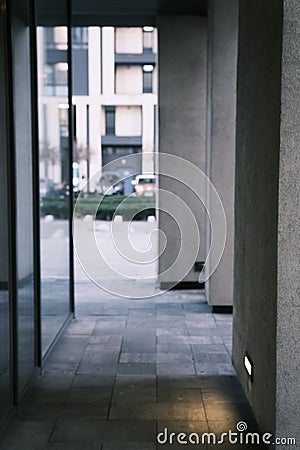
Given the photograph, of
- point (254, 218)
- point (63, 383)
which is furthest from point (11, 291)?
point (254, 218)

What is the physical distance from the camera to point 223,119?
5.54 m

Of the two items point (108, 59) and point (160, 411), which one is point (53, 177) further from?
point (108, 59)

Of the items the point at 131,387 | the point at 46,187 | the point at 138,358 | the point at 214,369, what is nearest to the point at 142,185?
the point at 46,187

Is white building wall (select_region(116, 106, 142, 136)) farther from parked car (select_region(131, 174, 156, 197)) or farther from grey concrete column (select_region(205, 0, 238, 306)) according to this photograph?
grey concrete column (select_region(205, 0, 238, 306))

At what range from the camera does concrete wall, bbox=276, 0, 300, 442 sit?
2.28 metres

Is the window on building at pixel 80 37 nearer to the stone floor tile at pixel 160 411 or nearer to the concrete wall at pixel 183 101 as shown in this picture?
the concrete wall at pixel 183 101

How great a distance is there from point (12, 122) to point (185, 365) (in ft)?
6.70

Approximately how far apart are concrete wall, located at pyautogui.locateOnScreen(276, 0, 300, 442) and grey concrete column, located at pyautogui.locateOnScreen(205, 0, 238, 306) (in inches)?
125

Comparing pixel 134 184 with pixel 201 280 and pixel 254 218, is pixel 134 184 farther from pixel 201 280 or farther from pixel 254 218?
pixel 254 218

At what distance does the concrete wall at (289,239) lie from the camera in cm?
228

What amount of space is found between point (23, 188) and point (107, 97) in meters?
5.88

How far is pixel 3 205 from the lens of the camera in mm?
2967

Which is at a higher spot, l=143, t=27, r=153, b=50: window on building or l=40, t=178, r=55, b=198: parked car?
l=143, t=27, r=153, b=50: window on building

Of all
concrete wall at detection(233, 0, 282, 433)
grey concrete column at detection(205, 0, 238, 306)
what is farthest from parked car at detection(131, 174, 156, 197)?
concrete wall at detection(233, 0, 282, 433)
